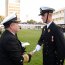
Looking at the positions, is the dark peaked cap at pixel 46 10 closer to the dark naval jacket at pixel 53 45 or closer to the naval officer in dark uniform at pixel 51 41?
the naval officer in dark uniform at pixel 51 41

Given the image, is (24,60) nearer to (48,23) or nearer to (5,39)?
(5,39)

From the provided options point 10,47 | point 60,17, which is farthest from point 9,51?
point 60,17

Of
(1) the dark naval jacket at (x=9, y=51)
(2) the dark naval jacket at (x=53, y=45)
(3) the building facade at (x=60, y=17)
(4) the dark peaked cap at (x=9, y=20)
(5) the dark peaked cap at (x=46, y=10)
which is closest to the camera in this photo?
(1) the dark naval jacket at (x=9, y=51)

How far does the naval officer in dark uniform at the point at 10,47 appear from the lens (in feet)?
15.6

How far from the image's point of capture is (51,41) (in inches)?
233

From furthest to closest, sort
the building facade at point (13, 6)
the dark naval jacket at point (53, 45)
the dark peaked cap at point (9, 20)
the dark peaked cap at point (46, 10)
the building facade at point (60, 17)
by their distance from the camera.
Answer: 1. the building facade at point (13, 6)
2. the building facade at point (60, 17)
3. the dark peaked cap at point (46, 10)
4. the dark naval jacket at point (53, 45)
5. the dark peaked cap at point (9, 20)

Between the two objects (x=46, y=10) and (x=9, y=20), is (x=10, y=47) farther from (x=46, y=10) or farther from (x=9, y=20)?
(x=46, y=10)

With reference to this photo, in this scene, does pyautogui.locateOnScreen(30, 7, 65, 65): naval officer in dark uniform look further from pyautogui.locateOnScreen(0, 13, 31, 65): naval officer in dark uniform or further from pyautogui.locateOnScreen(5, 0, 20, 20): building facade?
pyautogui.locateOnScreen(5, 0, 20, 20): building facade

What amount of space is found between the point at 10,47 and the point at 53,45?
4.54 ft

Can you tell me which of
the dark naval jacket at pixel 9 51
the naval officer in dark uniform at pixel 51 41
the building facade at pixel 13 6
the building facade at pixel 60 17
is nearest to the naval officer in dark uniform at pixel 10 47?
the dark naval jacket at pixel 9 51

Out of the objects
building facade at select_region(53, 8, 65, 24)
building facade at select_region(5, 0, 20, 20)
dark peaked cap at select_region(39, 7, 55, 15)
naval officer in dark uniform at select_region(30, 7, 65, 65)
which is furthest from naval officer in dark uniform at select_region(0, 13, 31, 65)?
building facade at select_region(5, 0, 20, 20)

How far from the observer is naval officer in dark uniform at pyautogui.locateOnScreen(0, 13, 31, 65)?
15.6 feet

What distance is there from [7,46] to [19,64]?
0.38 metres

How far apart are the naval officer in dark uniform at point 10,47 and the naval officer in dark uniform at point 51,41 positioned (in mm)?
918
